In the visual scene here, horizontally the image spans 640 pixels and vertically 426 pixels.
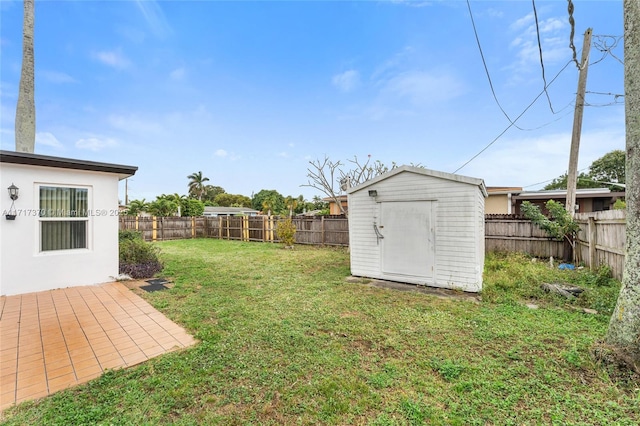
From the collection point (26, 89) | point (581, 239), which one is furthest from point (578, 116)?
point (26, 89)

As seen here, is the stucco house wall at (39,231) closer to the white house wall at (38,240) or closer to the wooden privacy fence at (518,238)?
the white house wall at (38,240)

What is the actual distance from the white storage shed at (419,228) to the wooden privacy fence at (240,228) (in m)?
5.71

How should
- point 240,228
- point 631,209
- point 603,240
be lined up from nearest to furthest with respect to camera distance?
point 631,209, point 603,240, point 240,228

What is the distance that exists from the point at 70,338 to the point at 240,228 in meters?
12.4

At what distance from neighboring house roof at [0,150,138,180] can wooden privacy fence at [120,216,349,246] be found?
820 centimetres

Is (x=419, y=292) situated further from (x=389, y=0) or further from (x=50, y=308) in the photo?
(x=389, y=0)

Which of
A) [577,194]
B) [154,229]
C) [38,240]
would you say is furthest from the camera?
[154,229]

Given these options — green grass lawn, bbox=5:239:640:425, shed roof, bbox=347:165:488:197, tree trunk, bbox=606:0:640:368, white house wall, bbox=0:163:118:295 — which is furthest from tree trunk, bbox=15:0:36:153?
tree trunk, bbox=606:0:640:368

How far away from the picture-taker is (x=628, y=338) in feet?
7.82

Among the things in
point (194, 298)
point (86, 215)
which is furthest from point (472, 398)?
point (86, 215)

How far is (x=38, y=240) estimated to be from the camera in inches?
194

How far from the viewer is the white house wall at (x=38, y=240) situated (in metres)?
4.64

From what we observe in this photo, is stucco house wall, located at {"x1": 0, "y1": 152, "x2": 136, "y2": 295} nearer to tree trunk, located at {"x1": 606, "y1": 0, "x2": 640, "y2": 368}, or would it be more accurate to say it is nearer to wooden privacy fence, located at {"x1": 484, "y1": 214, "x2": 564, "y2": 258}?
tree trunk, located at {"x1": 606, "y1": 0, "x2": 640, "y2": 368}

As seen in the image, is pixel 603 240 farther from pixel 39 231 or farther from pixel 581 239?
pixel 39 231
